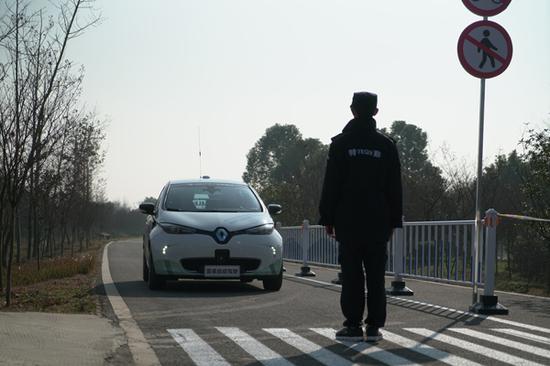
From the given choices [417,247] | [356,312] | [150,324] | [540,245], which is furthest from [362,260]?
[540,245]

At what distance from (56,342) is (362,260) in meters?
2.51

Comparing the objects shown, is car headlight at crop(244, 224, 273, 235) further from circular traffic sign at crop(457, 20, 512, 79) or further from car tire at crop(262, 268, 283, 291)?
circular traffic sign at crop(457, 20, 512, 79)

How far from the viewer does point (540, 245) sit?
93.2ft

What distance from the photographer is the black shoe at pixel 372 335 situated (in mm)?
6668

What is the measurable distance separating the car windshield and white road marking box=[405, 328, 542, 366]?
5.60m

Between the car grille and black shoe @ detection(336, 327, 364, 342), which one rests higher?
the car grille

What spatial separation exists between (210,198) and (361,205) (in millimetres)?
6354

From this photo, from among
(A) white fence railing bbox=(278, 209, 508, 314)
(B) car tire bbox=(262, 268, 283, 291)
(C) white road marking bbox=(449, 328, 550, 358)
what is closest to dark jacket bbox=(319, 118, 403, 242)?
(C) white road marking bbox=(449, 328, 550, 358)

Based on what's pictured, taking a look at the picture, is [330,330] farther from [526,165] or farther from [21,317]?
[526,165]

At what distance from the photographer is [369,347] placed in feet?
21.0

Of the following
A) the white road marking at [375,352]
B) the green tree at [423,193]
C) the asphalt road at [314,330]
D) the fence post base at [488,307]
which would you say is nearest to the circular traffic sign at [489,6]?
the fence post base at [488,307]

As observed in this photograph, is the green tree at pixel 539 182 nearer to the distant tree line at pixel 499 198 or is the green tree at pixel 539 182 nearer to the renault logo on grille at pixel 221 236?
the distant tree line at pixel 499 198

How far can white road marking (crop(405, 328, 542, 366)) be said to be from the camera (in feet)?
18.9

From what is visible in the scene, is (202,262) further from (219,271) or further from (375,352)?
(375,352)
